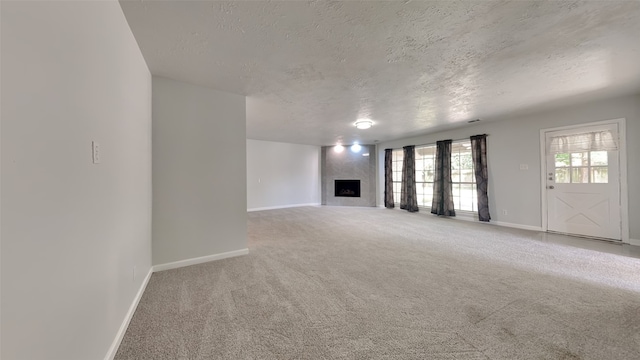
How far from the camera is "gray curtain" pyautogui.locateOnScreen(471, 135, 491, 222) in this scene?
527 centimetres

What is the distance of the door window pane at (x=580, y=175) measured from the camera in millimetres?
4047

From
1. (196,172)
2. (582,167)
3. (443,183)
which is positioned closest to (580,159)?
(582,167)

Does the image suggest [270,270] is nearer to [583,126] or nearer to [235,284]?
[235,284]

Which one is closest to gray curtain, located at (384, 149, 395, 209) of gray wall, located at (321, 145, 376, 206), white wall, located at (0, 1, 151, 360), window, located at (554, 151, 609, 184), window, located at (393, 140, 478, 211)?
gray wall, located at (321, 145, 376, 206)

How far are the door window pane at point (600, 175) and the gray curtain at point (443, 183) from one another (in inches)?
94.7

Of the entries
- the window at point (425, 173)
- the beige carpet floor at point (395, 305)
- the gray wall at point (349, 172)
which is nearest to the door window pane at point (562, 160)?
the beige carpet floor at point (395, 305)

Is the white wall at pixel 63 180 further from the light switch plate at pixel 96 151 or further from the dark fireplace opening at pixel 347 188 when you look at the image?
the dark fireplace opening at pixel 347 188

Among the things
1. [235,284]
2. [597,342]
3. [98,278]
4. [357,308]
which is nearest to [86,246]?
[98,278]

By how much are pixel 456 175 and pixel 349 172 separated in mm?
3414

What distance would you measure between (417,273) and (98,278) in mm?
2721

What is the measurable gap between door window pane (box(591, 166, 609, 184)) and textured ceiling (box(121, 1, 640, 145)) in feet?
4.03

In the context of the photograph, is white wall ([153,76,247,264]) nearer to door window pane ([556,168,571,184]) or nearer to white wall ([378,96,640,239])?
white wall ([378,96,640,239])

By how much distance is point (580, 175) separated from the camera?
4.11m

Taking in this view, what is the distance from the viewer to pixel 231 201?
3184mm
